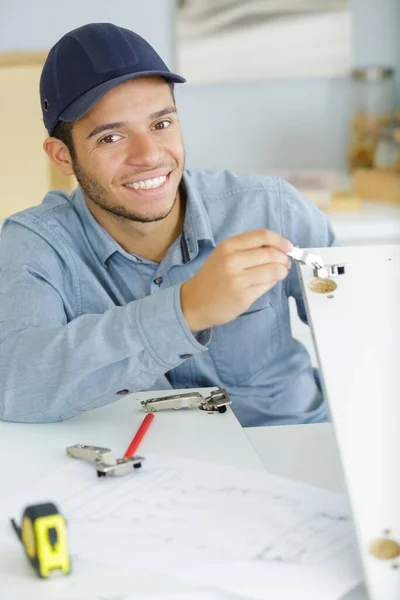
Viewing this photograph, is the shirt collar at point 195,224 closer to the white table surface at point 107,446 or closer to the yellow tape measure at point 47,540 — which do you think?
the white table surface at point 107,446

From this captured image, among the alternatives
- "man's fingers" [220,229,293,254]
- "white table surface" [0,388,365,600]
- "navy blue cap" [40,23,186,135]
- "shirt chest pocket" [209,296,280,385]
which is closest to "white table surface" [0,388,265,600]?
"white table surface" [0,388,365,600]

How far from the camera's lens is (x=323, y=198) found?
2.60 meters

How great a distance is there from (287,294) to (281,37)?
1582 mm

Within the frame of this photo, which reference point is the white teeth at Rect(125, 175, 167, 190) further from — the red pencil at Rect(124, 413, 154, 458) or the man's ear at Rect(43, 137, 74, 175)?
the red pencil at Rect(124, 413, 154, 458)

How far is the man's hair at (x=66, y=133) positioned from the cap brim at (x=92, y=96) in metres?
0.05

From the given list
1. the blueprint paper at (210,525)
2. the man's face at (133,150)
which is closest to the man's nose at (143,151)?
the man's face at (133,150)

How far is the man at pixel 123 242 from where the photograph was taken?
119cm

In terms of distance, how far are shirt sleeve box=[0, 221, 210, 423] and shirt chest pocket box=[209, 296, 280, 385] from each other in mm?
143

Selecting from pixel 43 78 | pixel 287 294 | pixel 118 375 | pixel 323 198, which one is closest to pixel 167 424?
pixel 118 375

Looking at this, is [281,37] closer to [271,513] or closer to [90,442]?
[90,442]

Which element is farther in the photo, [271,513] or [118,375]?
[118,375]

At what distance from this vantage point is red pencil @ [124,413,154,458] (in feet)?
3.41

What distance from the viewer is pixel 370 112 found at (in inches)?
112

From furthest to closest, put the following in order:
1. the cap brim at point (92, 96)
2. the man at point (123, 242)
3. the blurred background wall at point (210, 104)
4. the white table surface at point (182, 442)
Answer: the blurred background wall at point (210, 104), the cap brim at point (92, 96), the man at point (123, 242), the white table surface at point (182, 442)
